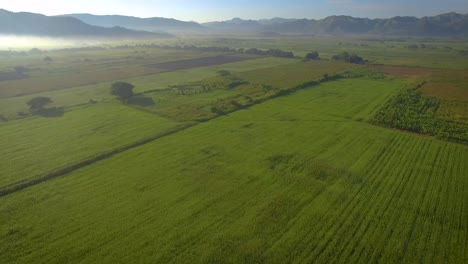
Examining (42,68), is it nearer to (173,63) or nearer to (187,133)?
(173,63)

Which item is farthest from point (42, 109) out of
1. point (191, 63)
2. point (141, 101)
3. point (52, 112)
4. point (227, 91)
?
point (191, 63)

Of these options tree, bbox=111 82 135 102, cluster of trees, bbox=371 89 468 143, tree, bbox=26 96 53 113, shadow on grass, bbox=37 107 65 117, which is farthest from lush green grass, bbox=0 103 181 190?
cluster of trees, bbox=371 89 468 143

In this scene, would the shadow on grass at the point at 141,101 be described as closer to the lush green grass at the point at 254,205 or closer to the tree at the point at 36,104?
the tree at the point at 36,104

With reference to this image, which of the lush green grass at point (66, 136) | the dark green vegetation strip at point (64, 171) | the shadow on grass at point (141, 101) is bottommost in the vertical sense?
the dark green vegetation strip at point (64, 171)

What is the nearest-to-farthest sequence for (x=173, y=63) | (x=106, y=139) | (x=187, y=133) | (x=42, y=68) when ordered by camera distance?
(x=106, y=139), (x=187, y=133), (x=42, y=68), (x=173, y=63)

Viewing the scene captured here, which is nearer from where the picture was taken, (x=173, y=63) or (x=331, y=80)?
(x=331, y=80)

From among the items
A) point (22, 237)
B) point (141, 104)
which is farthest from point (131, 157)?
point (141, 104)

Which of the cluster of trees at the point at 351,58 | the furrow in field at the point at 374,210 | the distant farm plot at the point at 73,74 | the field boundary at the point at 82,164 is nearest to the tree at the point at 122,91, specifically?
→ the distant farm plot at the point at 73,74
